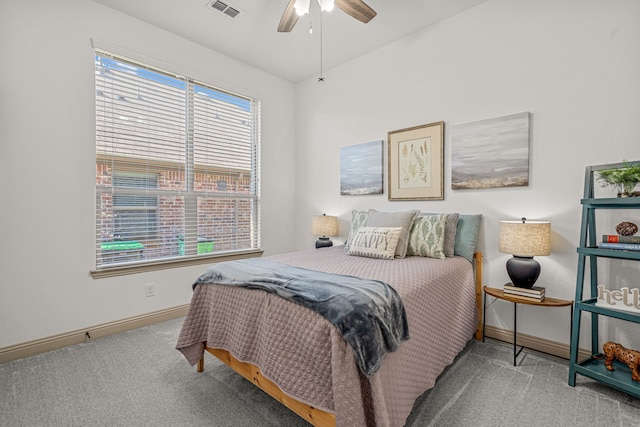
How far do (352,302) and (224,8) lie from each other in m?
2.73

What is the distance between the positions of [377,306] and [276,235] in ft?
9.39

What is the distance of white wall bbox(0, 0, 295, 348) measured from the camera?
219cm

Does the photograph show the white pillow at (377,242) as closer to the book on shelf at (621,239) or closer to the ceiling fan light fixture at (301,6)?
the book on shelf at (621,239)

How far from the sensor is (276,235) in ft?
13.3

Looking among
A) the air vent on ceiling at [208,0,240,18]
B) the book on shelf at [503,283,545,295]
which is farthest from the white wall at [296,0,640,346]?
the air vent on ceiling at [208,0,240,18]

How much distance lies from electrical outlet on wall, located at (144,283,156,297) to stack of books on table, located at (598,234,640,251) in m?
3.56

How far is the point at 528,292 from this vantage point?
6.97ft

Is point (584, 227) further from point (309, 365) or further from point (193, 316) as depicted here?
point (193, 316)

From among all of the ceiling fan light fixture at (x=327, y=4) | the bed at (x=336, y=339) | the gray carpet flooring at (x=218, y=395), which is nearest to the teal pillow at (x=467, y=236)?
the bed at (x=336, y=339)

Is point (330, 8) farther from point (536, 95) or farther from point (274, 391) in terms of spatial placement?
point (274, 391)

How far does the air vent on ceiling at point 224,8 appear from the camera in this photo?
2.54 meters

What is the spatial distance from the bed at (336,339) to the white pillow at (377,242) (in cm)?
7

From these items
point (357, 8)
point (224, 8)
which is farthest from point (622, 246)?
point (224, 8)

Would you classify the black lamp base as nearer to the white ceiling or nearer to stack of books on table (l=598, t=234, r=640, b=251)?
the white ceiling
